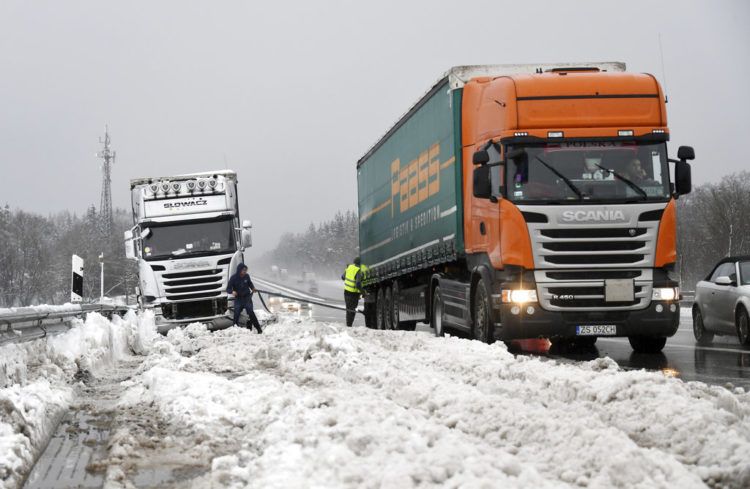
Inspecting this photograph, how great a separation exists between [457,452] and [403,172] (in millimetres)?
14620

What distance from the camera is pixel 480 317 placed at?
14031 millimetres

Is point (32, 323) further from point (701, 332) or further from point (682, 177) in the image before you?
point (701, 332)

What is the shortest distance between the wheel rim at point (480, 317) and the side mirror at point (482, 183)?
5.07 ft

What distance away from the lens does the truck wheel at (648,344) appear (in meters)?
14.3

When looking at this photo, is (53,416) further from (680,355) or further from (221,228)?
(221,228)

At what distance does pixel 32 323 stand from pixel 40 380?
144 centimetres

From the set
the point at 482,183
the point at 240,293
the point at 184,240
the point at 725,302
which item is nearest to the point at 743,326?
the point at 725,302

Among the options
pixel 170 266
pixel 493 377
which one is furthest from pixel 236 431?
pixel 170 266

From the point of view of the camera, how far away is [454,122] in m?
14.8

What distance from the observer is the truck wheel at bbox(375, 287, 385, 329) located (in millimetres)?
23141

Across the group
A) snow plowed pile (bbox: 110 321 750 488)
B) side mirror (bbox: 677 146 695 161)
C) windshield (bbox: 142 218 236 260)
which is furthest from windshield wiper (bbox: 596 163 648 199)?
windshield (bbox: 142 218 236 260)

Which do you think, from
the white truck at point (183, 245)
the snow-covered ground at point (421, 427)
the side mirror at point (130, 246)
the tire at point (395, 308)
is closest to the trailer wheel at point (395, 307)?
the tire at point (395, 308)

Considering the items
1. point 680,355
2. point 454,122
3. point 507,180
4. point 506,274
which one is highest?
point 454,122

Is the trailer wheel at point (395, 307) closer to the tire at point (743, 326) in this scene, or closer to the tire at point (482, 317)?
the tire at point (482, 317)
